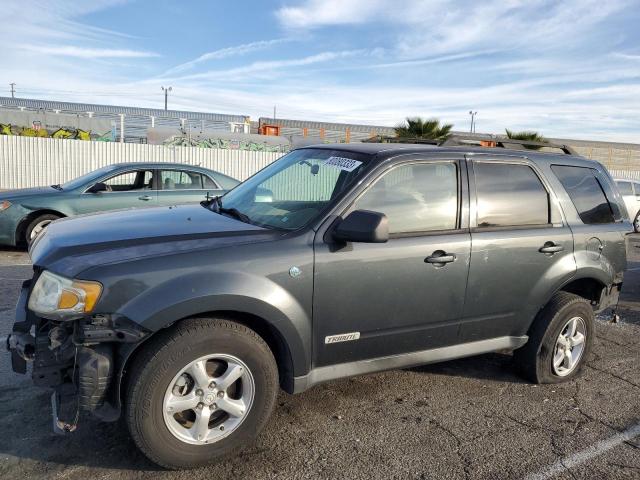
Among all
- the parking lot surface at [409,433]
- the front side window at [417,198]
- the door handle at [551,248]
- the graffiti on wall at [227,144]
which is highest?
the graffiti on wall at [227,144]

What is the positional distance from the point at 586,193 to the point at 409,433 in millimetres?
2503

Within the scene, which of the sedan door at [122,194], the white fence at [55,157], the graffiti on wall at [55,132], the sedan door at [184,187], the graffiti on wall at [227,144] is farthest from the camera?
the graffiti on wall at [227,144]

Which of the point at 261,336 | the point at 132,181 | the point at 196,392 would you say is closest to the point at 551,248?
the point at 261,336

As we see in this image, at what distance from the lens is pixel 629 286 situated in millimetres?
7840

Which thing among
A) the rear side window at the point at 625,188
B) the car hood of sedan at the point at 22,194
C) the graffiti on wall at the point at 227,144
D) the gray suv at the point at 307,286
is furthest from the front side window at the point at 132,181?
the graffiti on wall at the point at 227,144

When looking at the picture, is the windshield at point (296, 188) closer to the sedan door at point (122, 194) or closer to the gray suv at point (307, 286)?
the gray suv at point (307, 286)

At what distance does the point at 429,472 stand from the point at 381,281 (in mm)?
1103

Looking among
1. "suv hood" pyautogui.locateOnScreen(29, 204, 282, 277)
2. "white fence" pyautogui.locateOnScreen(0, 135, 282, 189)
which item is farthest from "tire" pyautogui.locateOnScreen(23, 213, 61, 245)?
"white fence" pyautogui.locateOnScreen(0, 135, 282, 189)

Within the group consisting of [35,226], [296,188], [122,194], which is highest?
[296,188]

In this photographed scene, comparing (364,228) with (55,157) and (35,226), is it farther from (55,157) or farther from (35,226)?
(55,157)

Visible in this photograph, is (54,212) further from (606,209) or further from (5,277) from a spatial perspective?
(606,209)

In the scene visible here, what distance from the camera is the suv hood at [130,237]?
9.15 ft

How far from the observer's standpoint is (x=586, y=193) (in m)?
4.41

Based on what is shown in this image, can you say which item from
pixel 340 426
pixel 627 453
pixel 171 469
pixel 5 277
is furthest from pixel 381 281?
pixel 5 277
